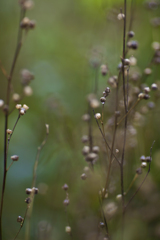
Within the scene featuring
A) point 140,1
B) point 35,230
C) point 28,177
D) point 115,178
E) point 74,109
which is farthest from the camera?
point 140,1

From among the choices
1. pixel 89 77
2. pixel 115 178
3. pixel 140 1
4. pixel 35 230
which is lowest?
pixel 35 230

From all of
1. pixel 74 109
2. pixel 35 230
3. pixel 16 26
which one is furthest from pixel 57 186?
pixel 16 26

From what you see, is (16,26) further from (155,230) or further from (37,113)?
(155,230)

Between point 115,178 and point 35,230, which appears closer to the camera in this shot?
point 115,178

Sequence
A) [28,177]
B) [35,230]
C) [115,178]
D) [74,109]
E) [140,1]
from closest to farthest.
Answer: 1. [115,178]
2. [35,230]
3. [28,177]
4. [74,109]
5. [140,1]

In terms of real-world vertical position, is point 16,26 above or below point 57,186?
above

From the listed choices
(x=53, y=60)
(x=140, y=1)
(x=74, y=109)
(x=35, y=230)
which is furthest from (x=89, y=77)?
(x=35, y=230)

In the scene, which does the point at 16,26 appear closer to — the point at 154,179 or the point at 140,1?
the point at 140,1
